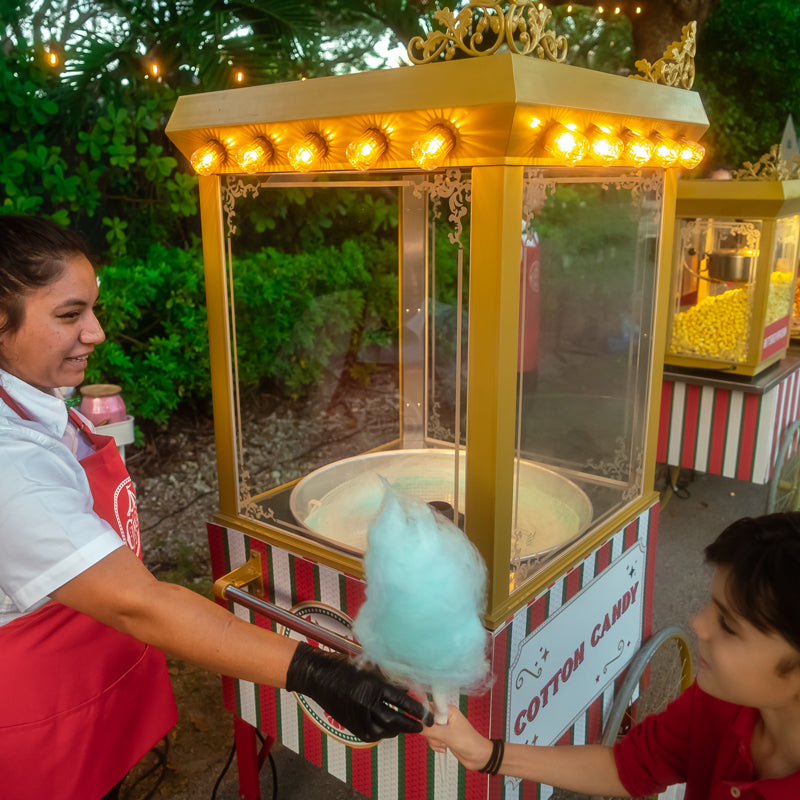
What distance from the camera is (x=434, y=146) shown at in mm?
1337

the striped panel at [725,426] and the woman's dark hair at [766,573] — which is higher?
the woman's dark hair at [766,573]

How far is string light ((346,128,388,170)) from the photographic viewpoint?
1.42 meters

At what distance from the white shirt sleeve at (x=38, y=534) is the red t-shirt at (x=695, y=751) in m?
1.02

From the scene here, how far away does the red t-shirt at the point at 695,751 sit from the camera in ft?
3.87

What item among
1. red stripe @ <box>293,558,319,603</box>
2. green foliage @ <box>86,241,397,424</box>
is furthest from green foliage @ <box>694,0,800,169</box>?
red stripe @ <box>293,558,319,603</box>

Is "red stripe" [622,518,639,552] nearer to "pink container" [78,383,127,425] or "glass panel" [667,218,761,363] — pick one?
"glass panel" [667,218,761,363]

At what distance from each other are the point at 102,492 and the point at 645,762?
48.4 inches

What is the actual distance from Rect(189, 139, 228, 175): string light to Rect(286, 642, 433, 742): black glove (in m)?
1.14

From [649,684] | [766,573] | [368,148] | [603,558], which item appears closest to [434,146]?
[368,148]

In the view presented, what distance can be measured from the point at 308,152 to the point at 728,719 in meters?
1.34

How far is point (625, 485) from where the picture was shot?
7.11 ft

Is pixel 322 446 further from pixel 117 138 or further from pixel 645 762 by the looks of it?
pixel 117 138

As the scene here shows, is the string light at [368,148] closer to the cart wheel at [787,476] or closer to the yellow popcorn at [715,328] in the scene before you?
the yellow popcorn at [715,328]

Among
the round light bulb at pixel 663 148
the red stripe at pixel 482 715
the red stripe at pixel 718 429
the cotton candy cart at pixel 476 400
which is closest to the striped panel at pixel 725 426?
the red stripe at pixel 718 429
